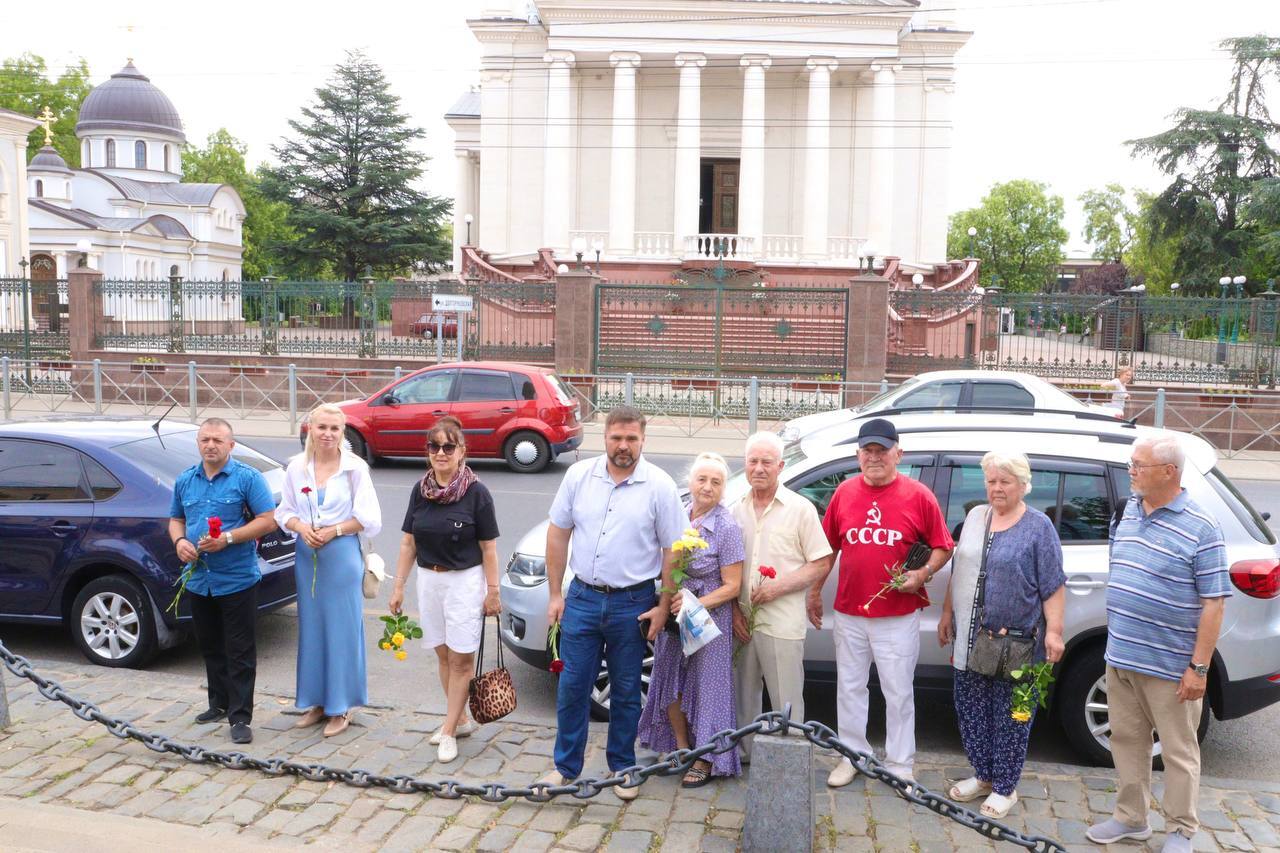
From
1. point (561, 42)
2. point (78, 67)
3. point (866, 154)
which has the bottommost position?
point (866, 154)

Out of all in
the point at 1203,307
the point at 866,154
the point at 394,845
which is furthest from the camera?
the point at 866,154

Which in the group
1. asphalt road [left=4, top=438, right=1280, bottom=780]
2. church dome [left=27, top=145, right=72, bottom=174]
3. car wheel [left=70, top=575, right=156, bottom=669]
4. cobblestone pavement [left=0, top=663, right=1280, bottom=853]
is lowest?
asphalt road [left=4, top=438, right=1280, bottom=780]

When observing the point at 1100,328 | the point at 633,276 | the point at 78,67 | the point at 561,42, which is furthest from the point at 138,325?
the point at 78,67

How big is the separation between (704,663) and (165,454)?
430 centimetres

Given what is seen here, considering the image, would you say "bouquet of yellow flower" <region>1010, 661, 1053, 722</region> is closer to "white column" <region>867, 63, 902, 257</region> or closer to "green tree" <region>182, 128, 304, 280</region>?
"white column" <region>867, 63, 902, 257</region>

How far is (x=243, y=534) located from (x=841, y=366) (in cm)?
2063

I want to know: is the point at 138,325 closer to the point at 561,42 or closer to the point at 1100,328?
the point at 561,42

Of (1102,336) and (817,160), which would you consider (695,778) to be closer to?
(1102,336)

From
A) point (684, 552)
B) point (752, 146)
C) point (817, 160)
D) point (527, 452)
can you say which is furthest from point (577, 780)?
point (817, 160)

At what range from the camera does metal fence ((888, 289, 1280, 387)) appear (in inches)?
911

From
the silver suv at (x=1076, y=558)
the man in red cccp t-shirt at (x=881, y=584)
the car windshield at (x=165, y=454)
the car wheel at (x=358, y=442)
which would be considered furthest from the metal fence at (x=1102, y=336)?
the man in red cccp t-shirt at (x=881, y=584)

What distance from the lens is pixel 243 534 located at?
18.7ft

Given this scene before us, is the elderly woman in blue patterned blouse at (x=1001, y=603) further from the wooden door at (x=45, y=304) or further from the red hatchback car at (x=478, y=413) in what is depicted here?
the wooden door at (x=45, y=304)

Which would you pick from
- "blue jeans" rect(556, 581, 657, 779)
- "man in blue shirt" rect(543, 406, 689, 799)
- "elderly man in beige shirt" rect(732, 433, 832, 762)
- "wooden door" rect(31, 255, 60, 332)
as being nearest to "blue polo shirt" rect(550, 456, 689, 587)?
"man in blue shirt" rect(543, 406, 689, 799)
